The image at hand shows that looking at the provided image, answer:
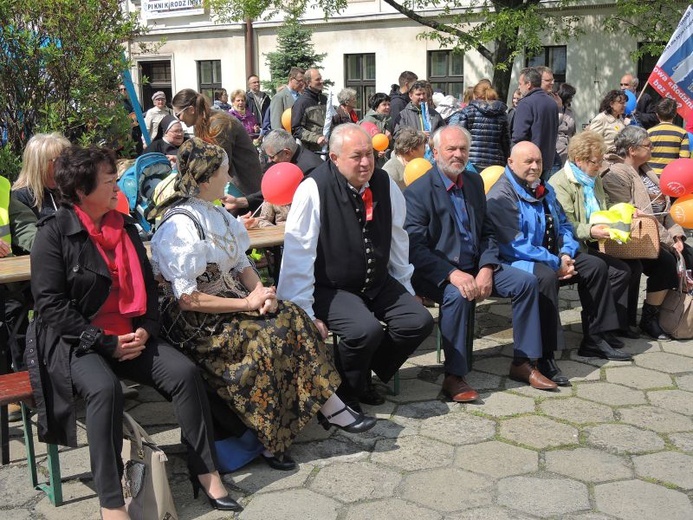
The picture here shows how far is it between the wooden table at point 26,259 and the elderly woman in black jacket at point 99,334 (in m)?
0.45

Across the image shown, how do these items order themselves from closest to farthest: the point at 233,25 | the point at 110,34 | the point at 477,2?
1. the point at 110,34
2. the point at 477,2
3. the point at 233,25

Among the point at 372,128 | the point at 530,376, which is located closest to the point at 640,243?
the point at 530,376

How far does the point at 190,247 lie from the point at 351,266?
3.50 ft

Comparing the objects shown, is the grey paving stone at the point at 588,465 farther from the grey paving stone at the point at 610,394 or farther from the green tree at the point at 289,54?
the green tree at the point at 289,54

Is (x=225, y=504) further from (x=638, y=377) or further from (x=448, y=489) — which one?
(x=638, y=377)

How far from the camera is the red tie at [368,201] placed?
4699mm

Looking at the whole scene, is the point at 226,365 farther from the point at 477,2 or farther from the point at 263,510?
the point at 477,2

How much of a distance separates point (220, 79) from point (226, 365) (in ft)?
69.7

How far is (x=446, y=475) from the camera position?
394 cm

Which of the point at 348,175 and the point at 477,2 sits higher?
the point at 477,2

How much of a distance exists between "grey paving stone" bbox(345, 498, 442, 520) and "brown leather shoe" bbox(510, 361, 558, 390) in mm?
1694

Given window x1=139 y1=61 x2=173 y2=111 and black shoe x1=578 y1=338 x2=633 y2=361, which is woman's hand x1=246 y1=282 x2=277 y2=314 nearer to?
black shoe x1=578 y1=338 x2=633 y2=361

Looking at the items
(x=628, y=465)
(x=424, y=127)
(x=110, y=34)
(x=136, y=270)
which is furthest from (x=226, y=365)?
(x=424, y=127)

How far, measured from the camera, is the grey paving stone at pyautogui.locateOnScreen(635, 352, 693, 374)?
5.48 metres
